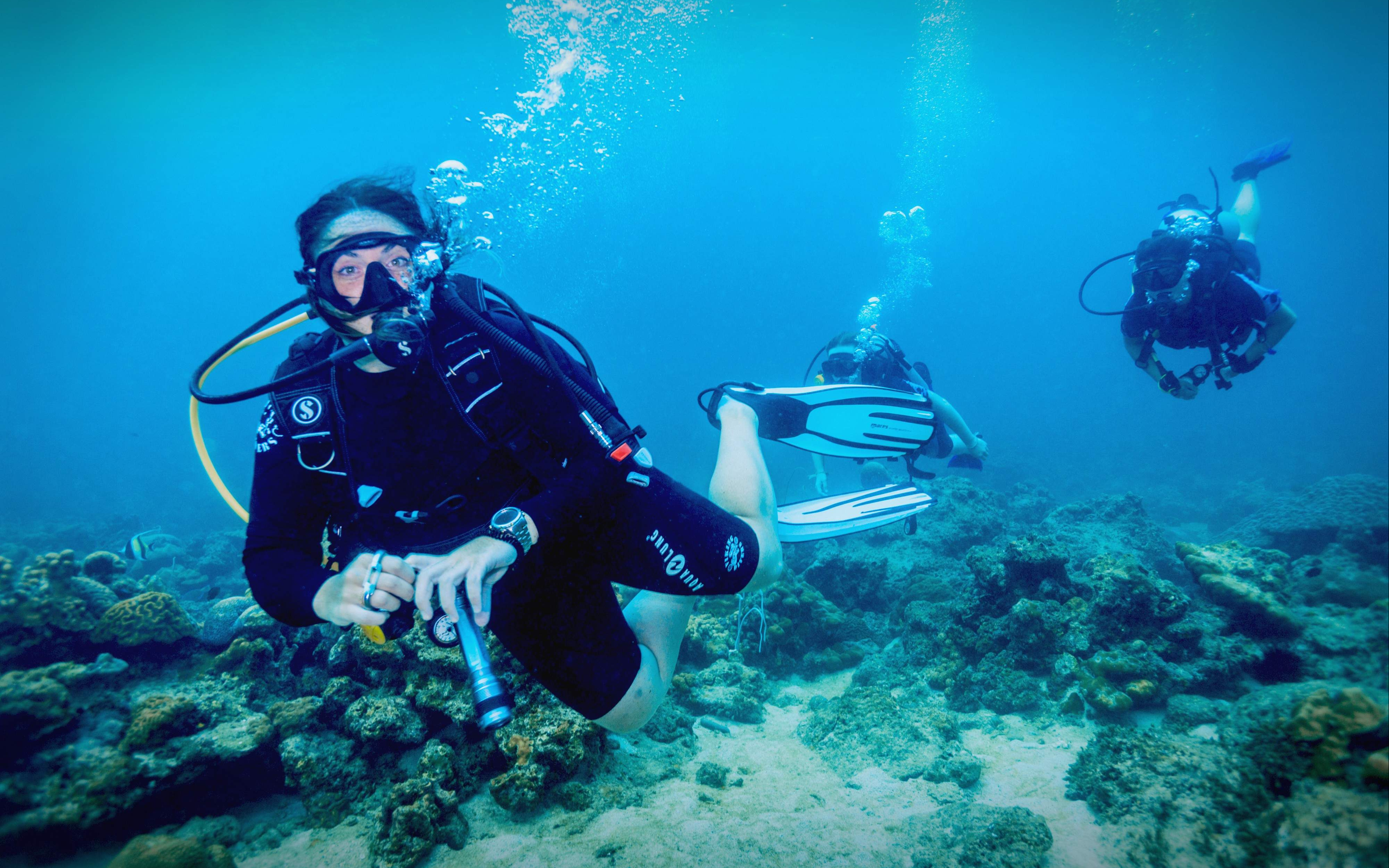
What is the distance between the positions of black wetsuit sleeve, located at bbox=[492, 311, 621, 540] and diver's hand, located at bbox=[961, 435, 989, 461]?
283 inches

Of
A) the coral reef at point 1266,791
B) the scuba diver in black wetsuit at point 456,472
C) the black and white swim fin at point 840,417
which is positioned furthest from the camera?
the black and white swim fin at point 840,417

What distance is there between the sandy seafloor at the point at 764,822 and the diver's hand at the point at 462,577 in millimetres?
1716

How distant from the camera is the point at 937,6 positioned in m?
30.3

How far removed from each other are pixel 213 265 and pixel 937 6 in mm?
121523

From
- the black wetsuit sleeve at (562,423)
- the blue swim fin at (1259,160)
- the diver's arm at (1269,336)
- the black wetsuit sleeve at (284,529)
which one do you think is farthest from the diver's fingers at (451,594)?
the blue swim fin at (1259,160)

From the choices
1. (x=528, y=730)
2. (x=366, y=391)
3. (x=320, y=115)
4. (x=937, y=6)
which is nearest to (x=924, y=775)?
(x=528, y=730)

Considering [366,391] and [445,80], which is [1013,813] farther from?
[445,80]

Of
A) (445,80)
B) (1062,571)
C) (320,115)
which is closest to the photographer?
(1062,571)

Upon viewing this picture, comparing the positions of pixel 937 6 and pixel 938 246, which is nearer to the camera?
pixel 937 6

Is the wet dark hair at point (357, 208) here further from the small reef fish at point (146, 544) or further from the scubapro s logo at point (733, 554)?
the small reef fish at point (146, 544)

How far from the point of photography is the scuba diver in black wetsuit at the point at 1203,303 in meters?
5.60

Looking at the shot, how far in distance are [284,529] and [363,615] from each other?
78cm

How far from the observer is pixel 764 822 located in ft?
9.08

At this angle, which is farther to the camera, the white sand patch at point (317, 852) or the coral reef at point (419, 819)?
the white sand patch at point (317, 852)
